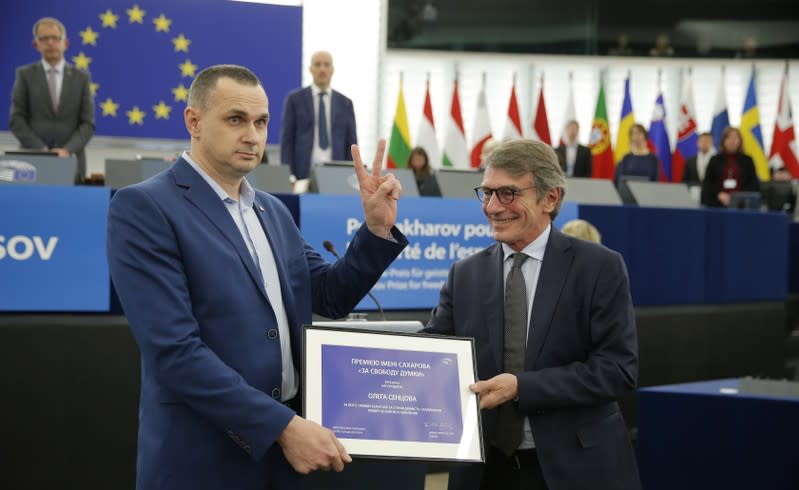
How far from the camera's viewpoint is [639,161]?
973 cm

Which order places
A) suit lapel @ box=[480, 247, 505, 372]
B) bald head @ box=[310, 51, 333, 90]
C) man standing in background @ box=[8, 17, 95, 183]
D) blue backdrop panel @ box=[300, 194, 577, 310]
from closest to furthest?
suit lapel @ box=[480, 247, 505, 372], blue backdrop panel @ box=[300, 194, 577, 310], man standing in background @ box=[8, 17, 95, 183], bald head @ box=[310, 51, 333, 90]

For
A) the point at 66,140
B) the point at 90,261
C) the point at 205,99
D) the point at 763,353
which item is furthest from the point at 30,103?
the point at 763,353

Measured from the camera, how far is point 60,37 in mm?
6797

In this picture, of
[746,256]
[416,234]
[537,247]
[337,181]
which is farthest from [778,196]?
[537,247]

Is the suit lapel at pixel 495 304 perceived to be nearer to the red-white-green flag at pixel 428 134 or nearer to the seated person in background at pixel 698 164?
the seated person in background at pixel 698 164

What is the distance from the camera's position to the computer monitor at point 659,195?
7375 mm

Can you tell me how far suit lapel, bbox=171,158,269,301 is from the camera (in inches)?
78.2

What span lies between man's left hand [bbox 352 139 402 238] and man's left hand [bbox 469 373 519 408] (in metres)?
0.42

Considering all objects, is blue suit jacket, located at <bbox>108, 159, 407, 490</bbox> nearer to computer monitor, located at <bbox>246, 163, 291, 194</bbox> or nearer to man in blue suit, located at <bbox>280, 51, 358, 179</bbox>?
computer monitor, located at <bbox>246, 163, 291, 194</bbox>

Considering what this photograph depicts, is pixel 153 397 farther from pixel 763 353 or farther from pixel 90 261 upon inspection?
pixel 763 353

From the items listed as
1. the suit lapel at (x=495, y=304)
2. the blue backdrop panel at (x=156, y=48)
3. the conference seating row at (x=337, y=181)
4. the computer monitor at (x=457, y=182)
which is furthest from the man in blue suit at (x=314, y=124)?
the suit lapel at (x=495, y=304)

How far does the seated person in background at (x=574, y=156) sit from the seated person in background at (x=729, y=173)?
1.22 metres

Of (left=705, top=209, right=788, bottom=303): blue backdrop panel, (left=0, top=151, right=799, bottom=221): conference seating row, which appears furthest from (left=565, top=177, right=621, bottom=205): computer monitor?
(left=705, top=209, right=788, bottom=303): blue backdrop panel

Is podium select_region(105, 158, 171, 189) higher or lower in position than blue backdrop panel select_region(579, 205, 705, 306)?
higher
